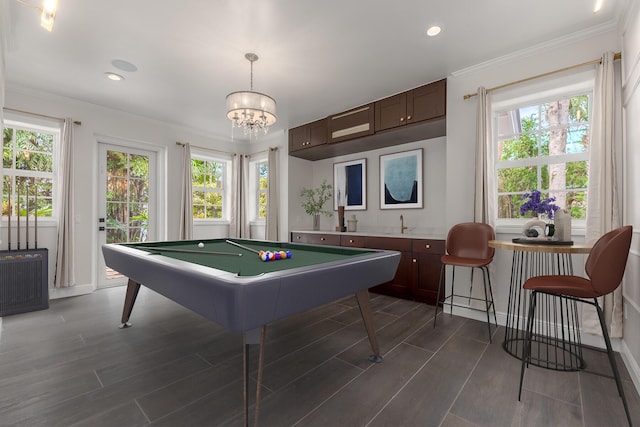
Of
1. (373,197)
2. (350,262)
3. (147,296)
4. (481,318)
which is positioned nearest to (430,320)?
(481,318)

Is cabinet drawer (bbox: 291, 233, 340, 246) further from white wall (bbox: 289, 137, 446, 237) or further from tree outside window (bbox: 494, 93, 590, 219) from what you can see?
tree outside window (bbox: 494, 93, 590, 219)

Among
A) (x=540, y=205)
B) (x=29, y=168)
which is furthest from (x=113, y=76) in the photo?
(x=540, y=205)

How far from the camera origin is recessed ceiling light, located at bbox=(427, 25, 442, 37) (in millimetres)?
2406

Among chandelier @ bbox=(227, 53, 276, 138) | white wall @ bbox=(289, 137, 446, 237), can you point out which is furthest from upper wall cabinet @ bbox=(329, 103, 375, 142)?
chandelier @ bbox=(227, 53, 276, 138)

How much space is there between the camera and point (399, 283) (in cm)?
365

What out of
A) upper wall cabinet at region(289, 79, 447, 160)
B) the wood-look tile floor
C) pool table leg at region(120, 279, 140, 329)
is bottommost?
the wood-look tile floor

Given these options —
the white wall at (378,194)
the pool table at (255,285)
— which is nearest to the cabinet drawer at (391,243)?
the white wall at (378,194)

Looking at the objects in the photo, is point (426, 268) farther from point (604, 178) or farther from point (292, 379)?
point (292, 379)

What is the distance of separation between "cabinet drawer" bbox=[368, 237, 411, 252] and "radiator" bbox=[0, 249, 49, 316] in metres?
3.94

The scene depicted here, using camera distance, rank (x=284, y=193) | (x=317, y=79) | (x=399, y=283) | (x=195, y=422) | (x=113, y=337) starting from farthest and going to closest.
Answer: (x=284, y=193)
(x=399, y=283)
(x=317, y=79)
(x=113, y=337)
(x=195, y=422)

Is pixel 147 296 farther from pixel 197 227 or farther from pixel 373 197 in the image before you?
pixel 373 197

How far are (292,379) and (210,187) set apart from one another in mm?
4502

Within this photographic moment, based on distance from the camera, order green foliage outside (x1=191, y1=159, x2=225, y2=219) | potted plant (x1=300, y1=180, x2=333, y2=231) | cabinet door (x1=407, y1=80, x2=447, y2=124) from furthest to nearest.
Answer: green foliage outside (x1=191, y1=159, x2=225, y2=219)
potted plant (x1=300, y1=180, x2=333, y2=231)
cabinet door (x1=407, y1=80, x2=447, y2=124)

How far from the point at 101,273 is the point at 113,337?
2.27 meters
